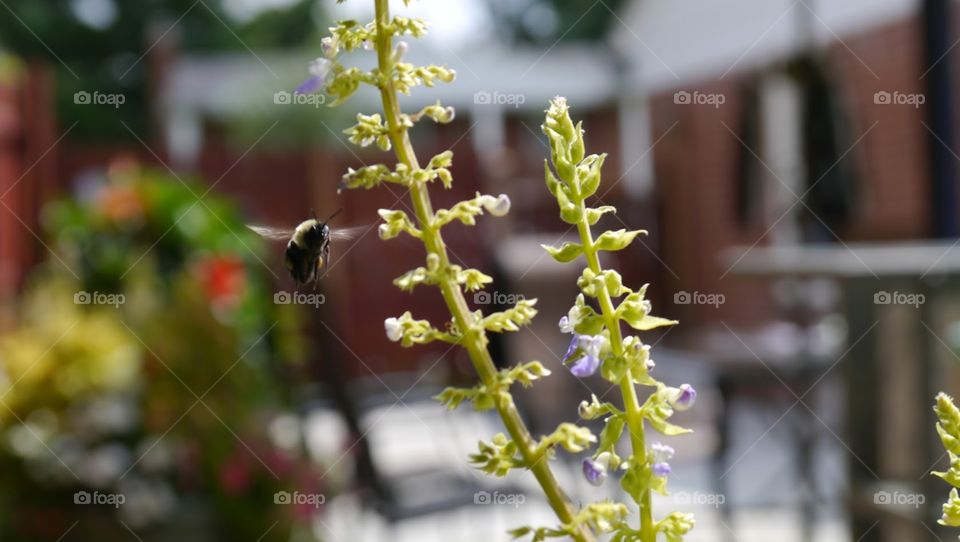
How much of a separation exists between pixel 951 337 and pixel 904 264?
0.25m

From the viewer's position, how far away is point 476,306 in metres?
2.56

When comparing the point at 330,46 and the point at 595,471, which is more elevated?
the point at 330,46

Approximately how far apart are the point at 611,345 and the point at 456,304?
6cm

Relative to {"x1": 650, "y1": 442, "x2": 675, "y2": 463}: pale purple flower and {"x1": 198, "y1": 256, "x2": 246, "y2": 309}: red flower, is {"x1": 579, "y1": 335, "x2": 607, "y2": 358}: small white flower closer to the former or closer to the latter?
{"x1": 650, "y1": 442, "x2": 675, "y2": 463}: pale purple flower

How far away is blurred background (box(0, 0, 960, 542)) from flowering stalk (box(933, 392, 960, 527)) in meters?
0.25

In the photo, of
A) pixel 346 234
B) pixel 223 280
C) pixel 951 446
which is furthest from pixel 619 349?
pixel 223 280

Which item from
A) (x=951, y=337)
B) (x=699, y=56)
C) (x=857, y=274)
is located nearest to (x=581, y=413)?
(x=951, y=337)

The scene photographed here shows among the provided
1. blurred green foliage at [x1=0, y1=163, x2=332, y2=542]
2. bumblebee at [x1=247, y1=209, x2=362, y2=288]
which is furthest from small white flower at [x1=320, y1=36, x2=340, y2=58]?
blurred green foliage at [x1=0, y1=163, x2=332, y2=542]

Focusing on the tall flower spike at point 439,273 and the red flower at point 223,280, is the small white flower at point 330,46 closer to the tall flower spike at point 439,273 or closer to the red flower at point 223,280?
the tall flower spike at point 439,273

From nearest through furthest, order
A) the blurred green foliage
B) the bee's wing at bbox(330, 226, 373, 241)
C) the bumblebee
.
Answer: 1. the bee's wing at bbox(330, 226, 373, 241)
2. the bumblebee
3. the blurred green foliage

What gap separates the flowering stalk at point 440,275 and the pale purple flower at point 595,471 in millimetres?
23

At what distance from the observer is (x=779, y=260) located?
3.27 m

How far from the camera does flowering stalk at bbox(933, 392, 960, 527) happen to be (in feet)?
1.14

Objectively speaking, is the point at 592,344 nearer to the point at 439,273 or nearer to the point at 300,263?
the point at 439,273
